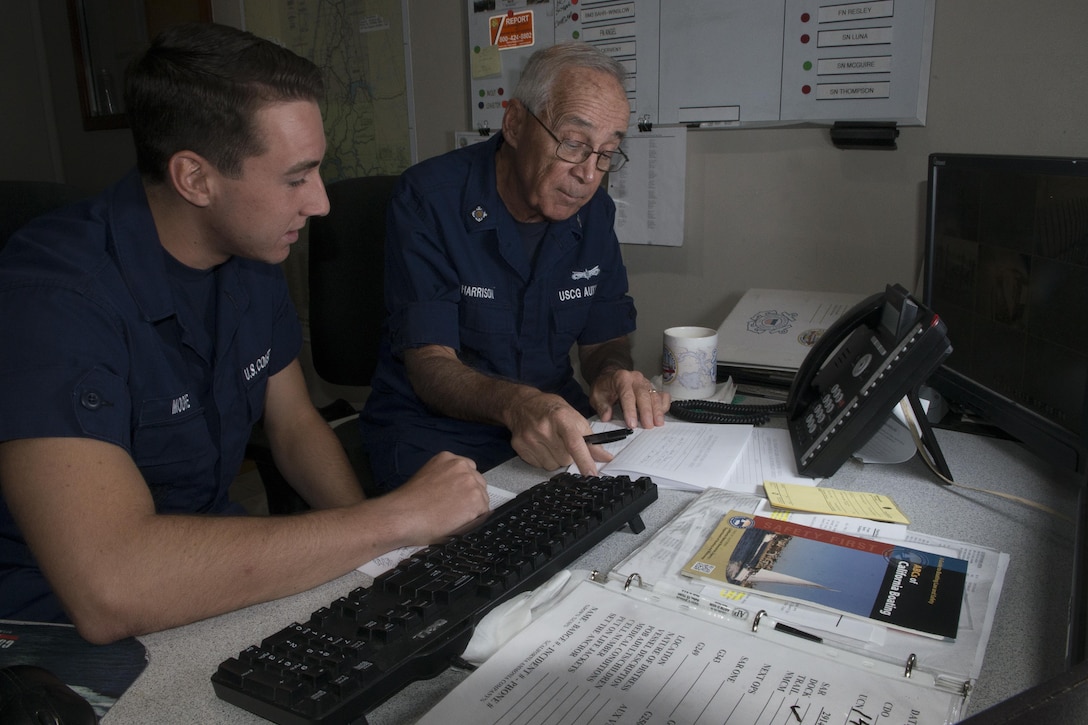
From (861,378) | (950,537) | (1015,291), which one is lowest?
(950,537)

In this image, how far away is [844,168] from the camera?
1.74 metres

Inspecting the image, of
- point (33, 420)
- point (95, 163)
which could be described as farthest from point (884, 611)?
point (95, 163)

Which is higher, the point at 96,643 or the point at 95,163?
the point at 95,163

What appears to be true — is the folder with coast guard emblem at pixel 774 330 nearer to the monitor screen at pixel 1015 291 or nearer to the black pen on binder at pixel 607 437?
the monitor screen at pixel 1015 291

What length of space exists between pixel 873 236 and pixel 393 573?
1.42m

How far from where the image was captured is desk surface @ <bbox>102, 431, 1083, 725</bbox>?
621 mm

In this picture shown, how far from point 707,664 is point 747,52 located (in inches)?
60.5

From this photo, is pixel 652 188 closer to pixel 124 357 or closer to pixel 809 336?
pixel 809 336

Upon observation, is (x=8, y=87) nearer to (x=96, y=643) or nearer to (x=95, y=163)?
(x=95, y=163)

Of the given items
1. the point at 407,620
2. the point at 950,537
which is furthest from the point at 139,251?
the point at 950,537

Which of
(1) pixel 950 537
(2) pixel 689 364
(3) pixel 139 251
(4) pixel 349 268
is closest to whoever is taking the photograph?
(1) pixel 950 537

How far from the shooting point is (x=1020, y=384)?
1.06m

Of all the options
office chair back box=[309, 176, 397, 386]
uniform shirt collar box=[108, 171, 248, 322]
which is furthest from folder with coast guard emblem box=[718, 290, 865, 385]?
uniform shirt collar box=[108, 171, 248, 322]

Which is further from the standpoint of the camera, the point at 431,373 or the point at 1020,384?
the point at 431,373
